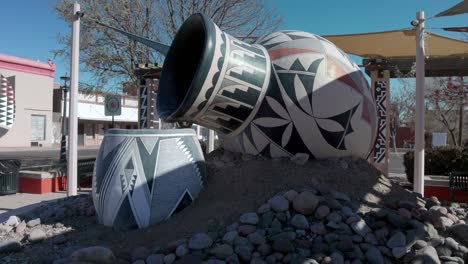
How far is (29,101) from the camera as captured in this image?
3120 centimetres

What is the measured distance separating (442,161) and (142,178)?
9.31 meters

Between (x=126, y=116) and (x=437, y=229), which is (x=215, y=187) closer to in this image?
(x=437, y=229)

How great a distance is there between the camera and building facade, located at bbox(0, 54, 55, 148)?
29359 millimetres

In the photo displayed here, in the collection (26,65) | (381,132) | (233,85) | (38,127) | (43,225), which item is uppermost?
(26,65)

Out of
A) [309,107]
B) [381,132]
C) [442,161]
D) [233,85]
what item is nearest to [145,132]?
[233,85]

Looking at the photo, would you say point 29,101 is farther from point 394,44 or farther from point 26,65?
point 394,44

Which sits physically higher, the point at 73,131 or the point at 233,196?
the point at 73,131

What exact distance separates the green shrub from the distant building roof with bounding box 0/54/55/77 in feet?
83.9

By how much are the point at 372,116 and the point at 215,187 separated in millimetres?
2210

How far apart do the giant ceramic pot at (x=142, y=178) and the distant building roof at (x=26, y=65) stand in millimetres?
26830

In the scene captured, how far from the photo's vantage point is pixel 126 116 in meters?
41.0

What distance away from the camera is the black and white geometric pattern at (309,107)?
5027mm

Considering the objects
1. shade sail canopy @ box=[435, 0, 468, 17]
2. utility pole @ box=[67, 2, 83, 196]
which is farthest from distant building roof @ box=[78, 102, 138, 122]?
shade sail canopy @ box=[435, 0, 468, 17]

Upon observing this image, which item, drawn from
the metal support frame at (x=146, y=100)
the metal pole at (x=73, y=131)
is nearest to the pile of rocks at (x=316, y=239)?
the metal pole at (x=73, y=131)
